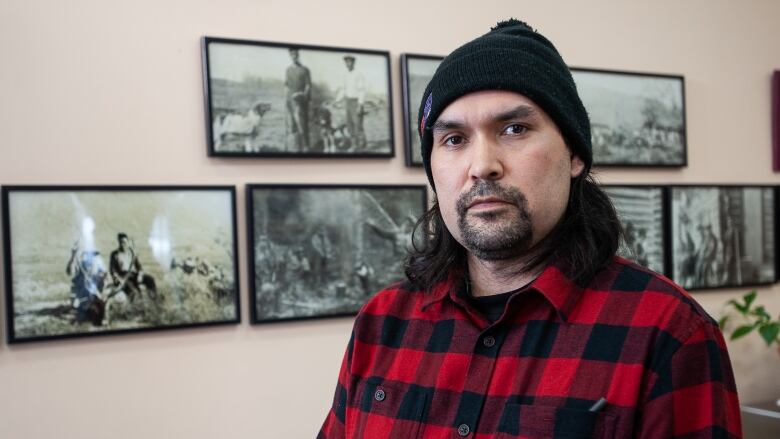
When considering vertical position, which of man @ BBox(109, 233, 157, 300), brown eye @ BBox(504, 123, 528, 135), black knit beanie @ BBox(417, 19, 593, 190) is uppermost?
black knit beanie @ BBox(417, 19, 593, 190)

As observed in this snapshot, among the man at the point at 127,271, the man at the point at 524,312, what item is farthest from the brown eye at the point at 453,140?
the man at the point at 127,271

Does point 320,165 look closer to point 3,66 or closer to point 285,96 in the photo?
Answer: point 285,96

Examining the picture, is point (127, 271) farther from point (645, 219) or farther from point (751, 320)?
point (751, 320)

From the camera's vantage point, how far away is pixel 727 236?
2941mm

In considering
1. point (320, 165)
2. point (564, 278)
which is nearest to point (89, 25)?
point (320, 165)

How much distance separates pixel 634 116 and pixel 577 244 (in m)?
1.75

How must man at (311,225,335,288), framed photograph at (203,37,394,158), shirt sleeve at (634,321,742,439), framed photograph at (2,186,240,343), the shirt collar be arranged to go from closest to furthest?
shirt sleeve at (634,321,742,439) < the shirt collar < framed photograph at (2,186,240,343) < framed photograph at (203,37,394,158) < man at (311,225,335,288)

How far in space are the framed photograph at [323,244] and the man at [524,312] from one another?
912 mm

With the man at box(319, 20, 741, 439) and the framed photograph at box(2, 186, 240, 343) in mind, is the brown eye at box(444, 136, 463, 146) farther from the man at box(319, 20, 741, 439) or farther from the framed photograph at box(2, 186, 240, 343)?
the framed photograph at box(2, 186, 240, 343)

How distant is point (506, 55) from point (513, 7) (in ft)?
5.08

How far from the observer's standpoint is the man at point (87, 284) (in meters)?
2.02

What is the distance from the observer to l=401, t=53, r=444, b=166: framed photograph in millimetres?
2410

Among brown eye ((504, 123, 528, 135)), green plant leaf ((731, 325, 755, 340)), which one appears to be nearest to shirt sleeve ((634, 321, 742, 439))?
brown eye ((504, 123, 528, 135))

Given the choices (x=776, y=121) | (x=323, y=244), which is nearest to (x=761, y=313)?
(x=776, y=121)
